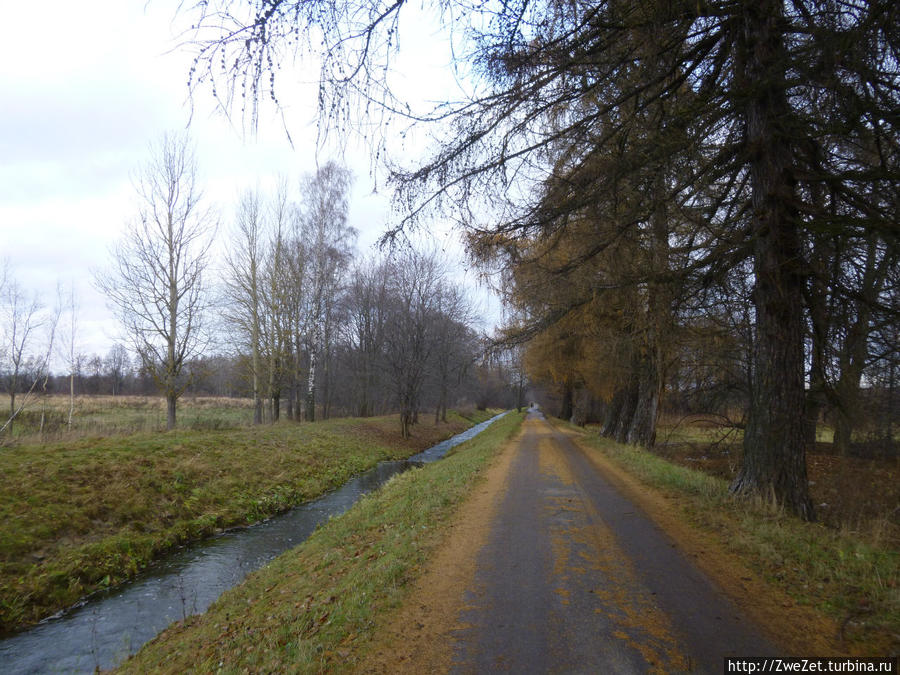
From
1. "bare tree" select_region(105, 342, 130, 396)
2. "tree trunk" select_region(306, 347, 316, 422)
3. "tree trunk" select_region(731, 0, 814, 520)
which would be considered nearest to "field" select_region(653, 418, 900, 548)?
"tree trunk" select_region(731, 0, 814, 520)

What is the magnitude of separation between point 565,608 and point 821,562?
282 cm

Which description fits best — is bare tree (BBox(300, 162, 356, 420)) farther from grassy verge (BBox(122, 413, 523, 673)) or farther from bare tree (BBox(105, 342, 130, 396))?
bare tree (BBox(105, 342, 130, 396))

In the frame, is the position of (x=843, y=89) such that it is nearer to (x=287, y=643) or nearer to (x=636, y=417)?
(x=287, y=643)

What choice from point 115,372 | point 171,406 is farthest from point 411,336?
point 115,372

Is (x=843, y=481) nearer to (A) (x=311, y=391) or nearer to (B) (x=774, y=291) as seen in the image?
(B) (x=774, y=291)

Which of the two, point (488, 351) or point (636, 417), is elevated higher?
point (488, 351)

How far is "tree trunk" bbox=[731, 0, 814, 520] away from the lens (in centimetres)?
629

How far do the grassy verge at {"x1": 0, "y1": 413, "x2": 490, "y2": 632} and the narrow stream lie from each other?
429 millimetres

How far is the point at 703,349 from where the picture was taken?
10781 mm

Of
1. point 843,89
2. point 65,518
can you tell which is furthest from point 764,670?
point 65,518

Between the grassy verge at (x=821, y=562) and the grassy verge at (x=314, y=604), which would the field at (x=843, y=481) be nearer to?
the grassy verge at (x=821, y=562)

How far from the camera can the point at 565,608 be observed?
410cm

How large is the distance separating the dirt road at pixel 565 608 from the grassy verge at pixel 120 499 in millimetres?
5946

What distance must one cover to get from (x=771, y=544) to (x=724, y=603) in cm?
159
